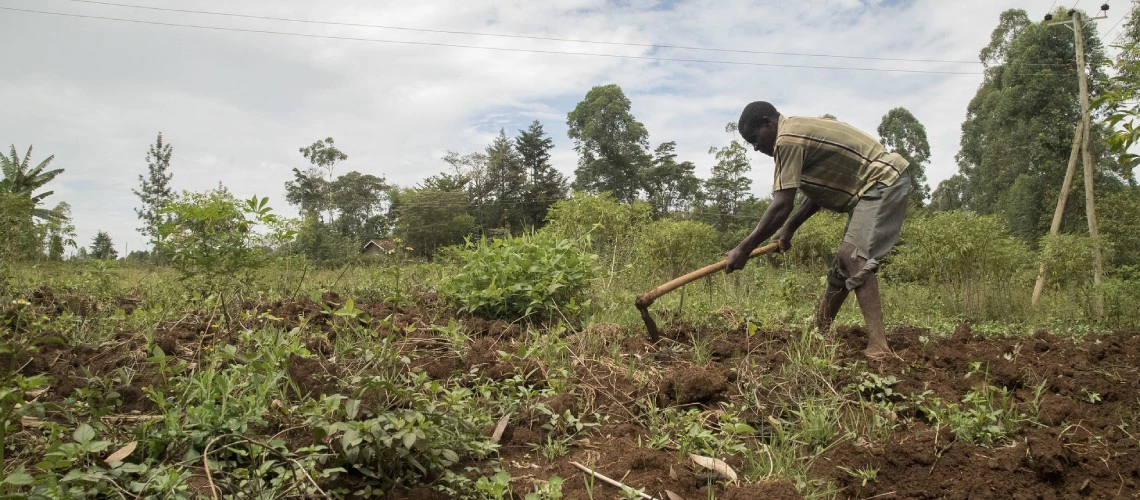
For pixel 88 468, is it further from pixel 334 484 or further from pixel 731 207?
pixel 731 207

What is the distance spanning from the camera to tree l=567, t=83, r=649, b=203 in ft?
118

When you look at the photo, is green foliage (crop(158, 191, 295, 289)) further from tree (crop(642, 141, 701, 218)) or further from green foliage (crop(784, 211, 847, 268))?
tree (crop(642, 141, 701, 218))

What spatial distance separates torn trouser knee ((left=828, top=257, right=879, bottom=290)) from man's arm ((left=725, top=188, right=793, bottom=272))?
0.45m

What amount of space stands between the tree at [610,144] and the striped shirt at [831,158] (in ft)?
102

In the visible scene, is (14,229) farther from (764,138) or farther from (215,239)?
(764,138)

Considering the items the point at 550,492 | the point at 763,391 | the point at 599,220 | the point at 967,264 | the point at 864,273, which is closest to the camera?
the point at 550,492

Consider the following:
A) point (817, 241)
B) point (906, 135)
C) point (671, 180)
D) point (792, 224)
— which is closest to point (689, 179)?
point (671, 180)

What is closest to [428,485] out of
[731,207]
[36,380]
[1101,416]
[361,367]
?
[361,367]

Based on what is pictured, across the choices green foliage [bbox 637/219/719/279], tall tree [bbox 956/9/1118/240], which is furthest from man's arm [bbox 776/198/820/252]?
tall tree [bbox 956/9/1118/240]

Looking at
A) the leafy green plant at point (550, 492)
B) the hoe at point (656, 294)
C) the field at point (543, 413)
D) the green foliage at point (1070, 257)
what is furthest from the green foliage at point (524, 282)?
the green foliage at point (1070, 257)

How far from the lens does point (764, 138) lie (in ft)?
13.5

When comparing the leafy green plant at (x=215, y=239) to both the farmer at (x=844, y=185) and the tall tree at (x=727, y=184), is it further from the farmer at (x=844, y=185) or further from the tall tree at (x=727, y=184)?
the tall tree at (x=727, y=184)

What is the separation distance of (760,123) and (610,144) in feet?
108

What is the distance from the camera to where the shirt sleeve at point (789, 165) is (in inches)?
153
